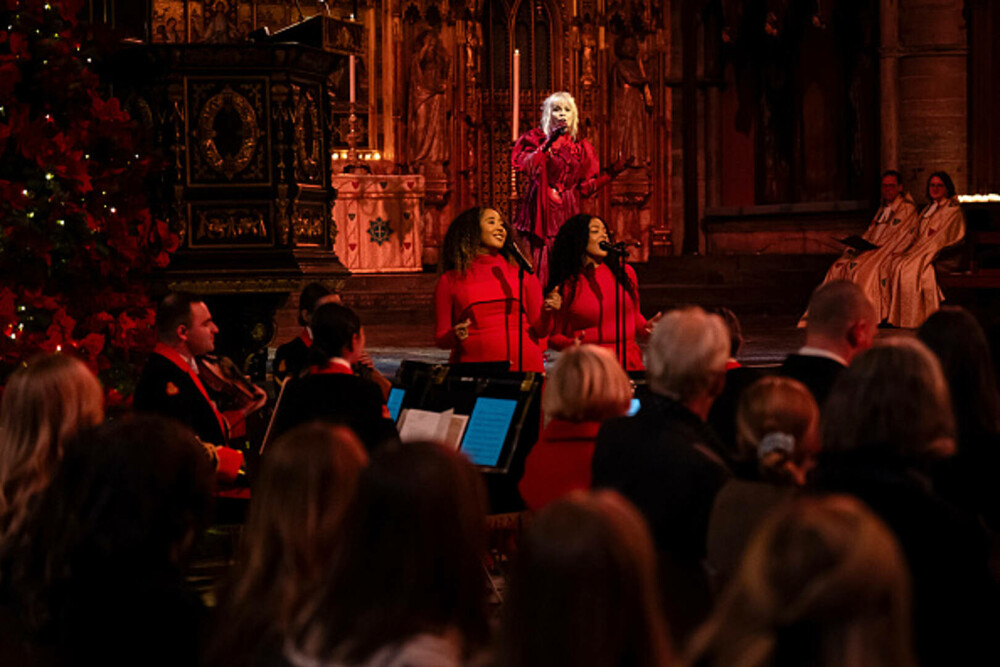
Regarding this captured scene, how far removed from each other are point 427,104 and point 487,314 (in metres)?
11.2

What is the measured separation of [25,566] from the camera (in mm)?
3201

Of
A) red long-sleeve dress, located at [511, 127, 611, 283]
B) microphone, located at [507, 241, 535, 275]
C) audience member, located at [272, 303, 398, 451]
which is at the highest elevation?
red long-sleeve dress, located at [511, 127, 611, 283]

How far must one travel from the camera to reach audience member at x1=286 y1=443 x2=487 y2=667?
2.13 meters

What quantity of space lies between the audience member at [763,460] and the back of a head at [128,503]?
109 centimetres

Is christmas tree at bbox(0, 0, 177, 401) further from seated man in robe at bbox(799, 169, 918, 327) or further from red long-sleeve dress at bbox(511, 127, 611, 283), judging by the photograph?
seated man in robe at bbox(799, 169, 918, 327)

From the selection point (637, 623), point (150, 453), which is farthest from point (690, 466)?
point (637, 623)

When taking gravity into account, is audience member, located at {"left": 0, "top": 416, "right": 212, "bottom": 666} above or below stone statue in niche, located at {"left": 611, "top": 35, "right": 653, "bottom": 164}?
below

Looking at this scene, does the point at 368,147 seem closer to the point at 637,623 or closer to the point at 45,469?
the point at 45,469

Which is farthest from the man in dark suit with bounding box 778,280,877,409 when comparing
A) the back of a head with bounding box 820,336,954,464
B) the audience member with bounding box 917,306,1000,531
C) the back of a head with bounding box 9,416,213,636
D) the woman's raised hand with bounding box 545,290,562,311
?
the woman's raised hand with bounding box 545,290,562,311

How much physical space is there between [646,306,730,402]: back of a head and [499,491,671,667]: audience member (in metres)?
1.95

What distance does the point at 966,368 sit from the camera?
3887mm

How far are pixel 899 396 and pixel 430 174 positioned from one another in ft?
51.6

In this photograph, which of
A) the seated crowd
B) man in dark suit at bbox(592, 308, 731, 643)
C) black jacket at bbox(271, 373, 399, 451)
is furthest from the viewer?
black jacket at bbox(271, 373, 399, 451)

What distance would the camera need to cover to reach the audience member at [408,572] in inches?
84.0
